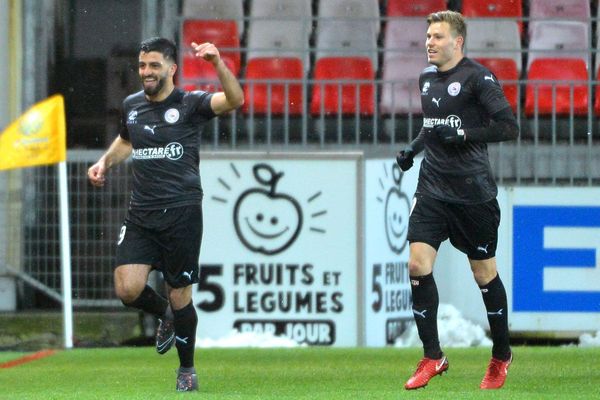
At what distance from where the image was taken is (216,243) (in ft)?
39.2

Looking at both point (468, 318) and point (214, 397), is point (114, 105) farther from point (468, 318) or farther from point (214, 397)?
point (214, 397)

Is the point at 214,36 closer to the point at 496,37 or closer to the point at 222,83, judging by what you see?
the point at 496,37

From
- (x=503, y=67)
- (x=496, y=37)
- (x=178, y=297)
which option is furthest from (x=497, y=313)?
(x=496, y=37)

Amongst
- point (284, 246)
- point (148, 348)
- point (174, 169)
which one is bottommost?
point (148, 348)

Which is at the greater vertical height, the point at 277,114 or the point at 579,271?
the point at 277,114

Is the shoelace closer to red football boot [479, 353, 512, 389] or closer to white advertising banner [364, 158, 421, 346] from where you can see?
red football boot [479, 353, 512, 389]

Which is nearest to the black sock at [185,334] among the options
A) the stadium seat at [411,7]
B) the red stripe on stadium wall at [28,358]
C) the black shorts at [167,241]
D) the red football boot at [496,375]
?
the black shorts at [167,241]

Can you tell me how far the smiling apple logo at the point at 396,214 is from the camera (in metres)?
12.1

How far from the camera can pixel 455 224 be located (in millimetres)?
7859

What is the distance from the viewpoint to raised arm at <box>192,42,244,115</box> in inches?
285

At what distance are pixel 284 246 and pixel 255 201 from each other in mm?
397

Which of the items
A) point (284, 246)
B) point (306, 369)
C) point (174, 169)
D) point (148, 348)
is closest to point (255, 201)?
point (284, 246)

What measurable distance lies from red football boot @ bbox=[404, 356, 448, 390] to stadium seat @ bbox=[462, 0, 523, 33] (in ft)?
22.1

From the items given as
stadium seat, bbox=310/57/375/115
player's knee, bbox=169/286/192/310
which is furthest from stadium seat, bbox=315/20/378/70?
player's knee, bbox=169/286/192/310
